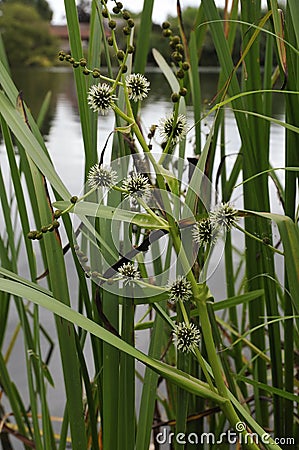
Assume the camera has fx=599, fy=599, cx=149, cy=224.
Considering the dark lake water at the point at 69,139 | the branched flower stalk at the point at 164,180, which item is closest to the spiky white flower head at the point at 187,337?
the branched flower stalk at the point at 164,180

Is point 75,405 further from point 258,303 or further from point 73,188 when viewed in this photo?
point 73,188

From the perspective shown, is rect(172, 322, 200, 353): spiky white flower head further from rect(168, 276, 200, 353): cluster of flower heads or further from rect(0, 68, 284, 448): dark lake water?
rect(0, 68, 284, 448): dark lake water

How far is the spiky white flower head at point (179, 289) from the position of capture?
20 centimetres

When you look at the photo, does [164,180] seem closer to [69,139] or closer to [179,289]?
[179,289]

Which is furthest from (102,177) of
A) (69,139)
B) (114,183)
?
(69,139)

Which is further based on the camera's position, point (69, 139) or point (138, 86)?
point (69, 139)

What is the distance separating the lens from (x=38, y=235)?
0.57 ft

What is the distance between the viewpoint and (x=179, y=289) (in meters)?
0.20

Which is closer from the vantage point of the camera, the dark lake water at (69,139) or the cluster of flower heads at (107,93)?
the cluster of flower heads at (107,93)

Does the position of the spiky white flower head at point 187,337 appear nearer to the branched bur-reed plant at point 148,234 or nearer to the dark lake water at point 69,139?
the branched bur-reed plant at point 148,234

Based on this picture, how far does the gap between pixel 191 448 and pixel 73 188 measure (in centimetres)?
70

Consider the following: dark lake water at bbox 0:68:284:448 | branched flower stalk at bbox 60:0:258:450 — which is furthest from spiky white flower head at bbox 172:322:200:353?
dark lake water at bbox 0:68:284:448

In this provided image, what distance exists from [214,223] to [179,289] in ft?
0.08

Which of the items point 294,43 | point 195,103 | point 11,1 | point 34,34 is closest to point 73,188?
point 195,103
